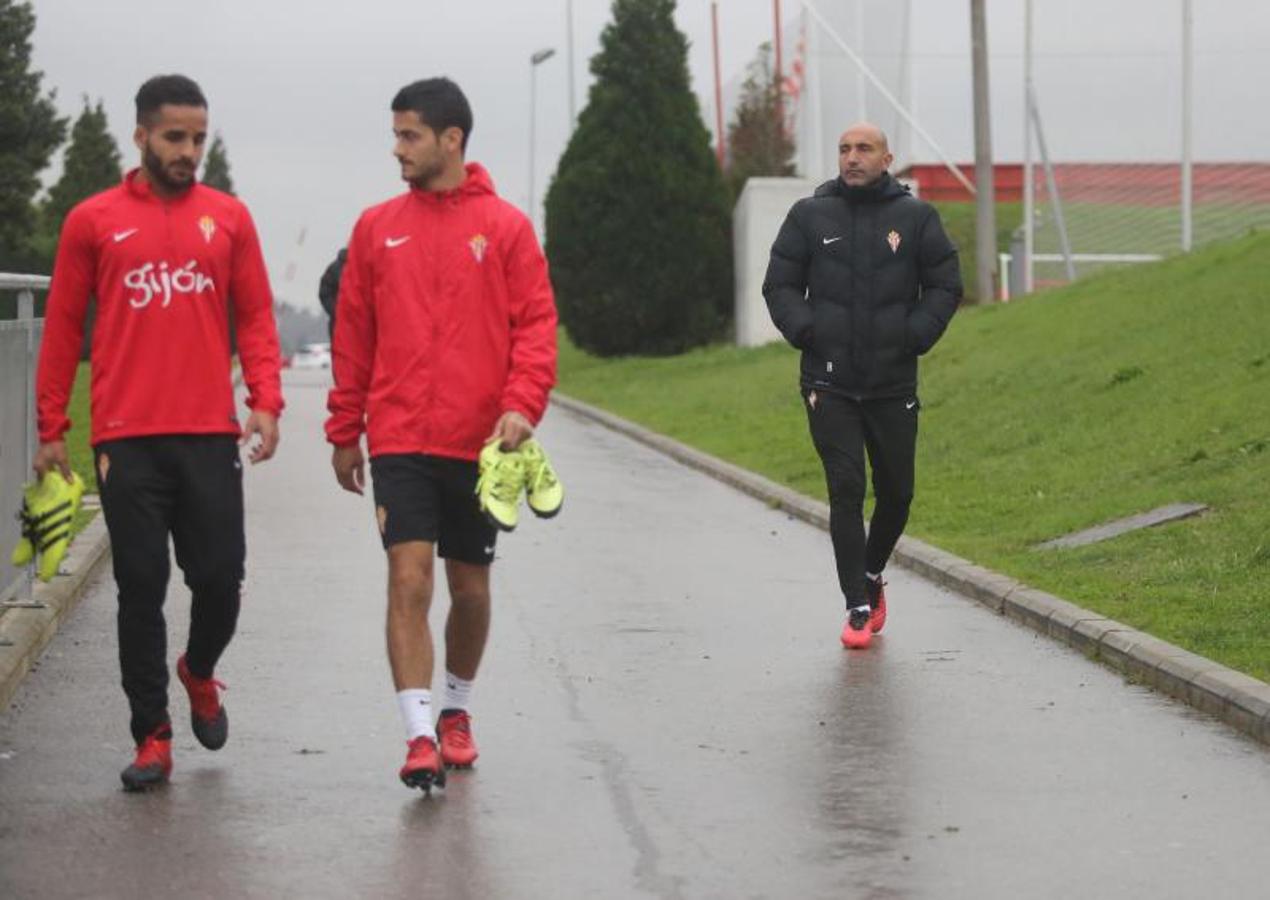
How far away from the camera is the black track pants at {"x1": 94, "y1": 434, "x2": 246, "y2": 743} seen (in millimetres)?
7293

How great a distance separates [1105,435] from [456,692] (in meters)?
12.0

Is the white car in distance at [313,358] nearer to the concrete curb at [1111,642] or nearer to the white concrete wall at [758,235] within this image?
the white concrete wall at [758,235]

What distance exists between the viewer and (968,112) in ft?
150

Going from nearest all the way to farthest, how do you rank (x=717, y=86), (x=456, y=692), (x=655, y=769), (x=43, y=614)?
(x=456, y=692) → (x=655, y=769) → (x=43, y=614) → (x=717, y=86)

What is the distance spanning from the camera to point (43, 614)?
1079cm

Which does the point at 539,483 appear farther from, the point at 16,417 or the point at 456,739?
the point at 16,417

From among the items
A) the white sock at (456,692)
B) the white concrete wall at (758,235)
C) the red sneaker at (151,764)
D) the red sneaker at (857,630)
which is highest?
the white sock at (456,692)

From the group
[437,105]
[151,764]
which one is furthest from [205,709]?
[437,105]

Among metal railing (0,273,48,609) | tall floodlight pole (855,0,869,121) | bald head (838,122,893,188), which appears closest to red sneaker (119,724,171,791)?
metal railing (0,273,48,609)

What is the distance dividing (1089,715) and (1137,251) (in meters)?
24.6

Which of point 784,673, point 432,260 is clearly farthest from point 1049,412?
point 432,260

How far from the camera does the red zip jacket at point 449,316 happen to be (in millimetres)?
7297

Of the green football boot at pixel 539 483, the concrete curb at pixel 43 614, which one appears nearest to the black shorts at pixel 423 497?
the green football boot at pixel 539 483

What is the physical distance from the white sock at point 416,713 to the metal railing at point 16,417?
3.24 meters
